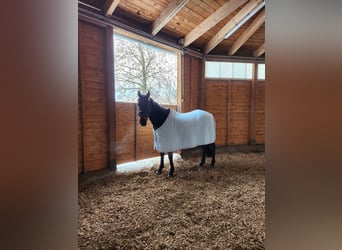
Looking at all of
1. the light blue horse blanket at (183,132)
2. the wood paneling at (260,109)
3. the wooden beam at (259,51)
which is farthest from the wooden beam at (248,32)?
the light blue horse blanket at (183,132)

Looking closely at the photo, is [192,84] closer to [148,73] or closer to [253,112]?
[148,73]

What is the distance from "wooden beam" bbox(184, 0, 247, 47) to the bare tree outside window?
2.90 ft

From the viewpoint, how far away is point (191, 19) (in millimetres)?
4156

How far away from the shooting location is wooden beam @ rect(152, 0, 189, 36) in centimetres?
335

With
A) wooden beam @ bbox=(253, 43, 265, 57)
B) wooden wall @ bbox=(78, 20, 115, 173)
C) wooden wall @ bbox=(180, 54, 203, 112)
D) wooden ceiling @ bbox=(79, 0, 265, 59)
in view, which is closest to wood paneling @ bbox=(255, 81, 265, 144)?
wooden beam @ bbox=(253, 43, 265, 57)

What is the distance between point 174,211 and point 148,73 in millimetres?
4226

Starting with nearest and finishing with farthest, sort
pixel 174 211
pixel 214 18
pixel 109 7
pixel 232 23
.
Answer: pixel 174 211 < pixel 109 7 < pixel 214 18 < pixel 232 23

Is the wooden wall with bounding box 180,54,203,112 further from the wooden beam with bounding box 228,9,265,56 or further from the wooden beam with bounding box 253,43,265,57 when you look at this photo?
the wooden beam with bounding box 253,43,265,57

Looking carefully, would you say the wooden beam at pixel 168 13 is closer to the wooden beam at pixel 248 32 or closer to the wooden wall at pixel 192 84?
the wooden wall at pixel 192 84

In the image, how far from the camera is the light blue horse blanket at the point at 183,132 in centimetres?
343

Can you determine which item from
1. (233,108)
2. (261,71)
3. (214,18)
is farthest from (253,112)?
(214,18)
